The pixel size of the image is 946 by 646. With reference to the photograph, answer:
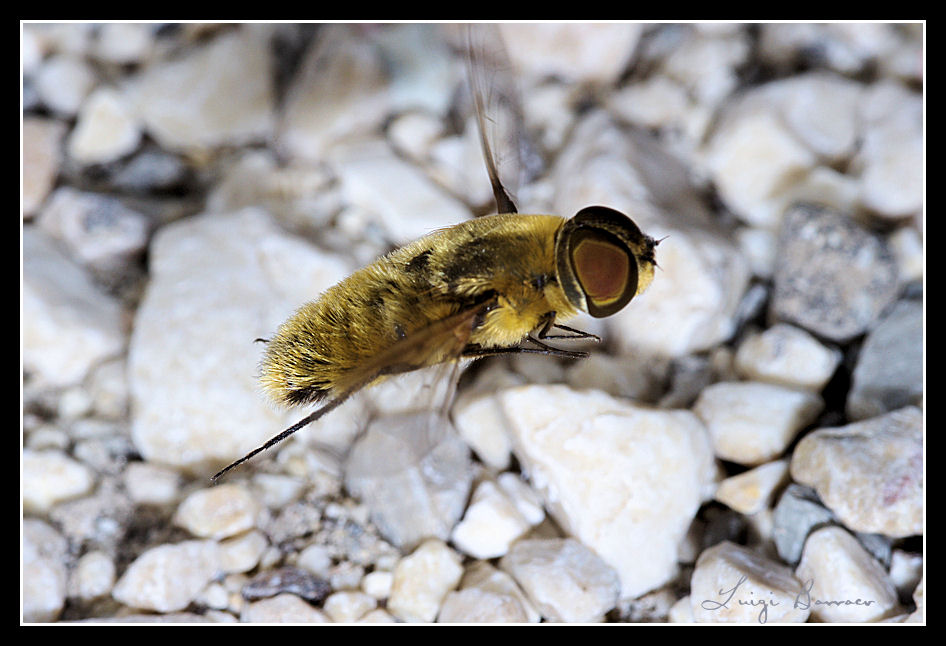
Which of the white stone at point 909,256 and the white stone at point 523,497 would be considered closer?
the white stone at point 523,497

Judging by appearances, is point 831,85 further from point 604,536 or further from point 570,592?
point 570,592

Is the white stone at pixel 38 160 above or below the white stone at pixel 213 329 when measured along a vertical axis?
above

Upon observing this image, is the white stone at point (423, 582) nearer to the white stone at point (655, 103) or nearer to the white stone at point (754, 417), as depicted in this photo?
the white stone at point (754, 417)

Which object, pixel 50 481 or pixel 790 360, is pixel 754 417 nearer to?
pixel 790 360

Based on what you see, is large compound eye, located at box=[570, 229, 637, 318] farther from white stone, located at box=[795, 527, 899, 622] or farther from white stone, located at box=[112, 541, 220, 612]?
white stone, located at box=[112, 541, 220, 612]

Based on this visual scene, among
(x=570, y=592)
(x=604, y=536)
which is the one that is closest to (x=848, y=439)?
(x=604, y=536)

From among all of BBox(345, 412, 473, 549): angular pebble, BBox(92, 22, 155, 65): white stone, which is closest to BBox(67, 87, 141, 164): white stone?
BBox(92, 22, 155, 65): white stone

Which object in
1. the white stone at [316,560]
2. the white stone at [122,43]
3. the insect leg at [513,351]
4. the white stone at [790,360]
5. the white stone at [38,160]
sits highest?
the white stone at [122,43]

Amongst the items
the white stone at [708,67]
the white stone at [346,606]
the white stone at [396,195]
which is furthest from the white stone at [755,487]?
the white stone at [708,67]
